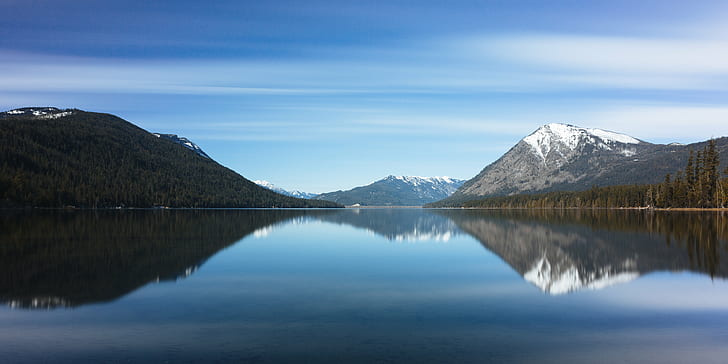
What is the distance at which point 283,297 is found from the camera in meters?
19.8

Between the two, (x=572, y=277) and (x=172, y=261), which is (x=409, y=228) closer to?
(x=172, y=261)

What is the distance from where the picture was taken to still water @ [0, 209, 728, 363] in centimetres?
1255

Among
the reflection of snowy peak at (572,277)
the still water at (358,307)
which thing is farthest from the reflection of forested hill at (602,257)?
the still water at (358,307)

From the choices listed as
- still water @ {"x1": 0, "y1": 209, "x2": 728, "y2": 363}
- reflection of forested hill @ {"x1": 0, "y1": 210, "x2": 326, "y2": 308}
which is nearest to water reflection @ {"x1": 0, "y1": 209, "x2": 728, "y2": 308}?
reflection of forested hill @ {"x1": 0, "y1": 210, "x2": 326, "y2": 308}

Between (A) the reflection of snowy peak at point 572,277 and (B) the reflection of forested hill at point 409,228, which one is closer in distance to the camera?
(A) the reflection of snowy peak at point 572,277

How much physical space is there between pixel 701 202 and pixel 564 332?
16262 cm

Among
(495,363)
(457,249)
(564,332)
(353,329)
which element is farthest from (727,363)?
(457,249)

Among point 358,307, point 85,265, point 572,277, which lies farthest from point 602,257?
point 85,265

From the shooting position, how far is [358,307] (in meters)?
17.8

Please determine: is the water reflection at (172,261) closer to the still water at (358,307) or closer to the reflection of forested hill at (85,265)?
the reflection of forested hill at (85,265)

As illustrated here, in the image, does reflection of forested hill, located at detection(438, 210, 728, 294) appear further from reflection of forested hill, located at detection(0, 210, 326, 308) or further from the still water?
reflection of forested hill, located at detection(0, 210, 326, 308)

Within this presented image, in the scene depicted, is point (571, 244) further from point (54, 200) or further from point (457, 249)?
point (54, 200)

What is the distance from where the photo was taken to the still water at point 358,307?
1255cm

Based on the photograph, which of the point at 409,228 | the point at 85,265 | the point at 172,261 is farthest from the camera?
the point at 409,228
